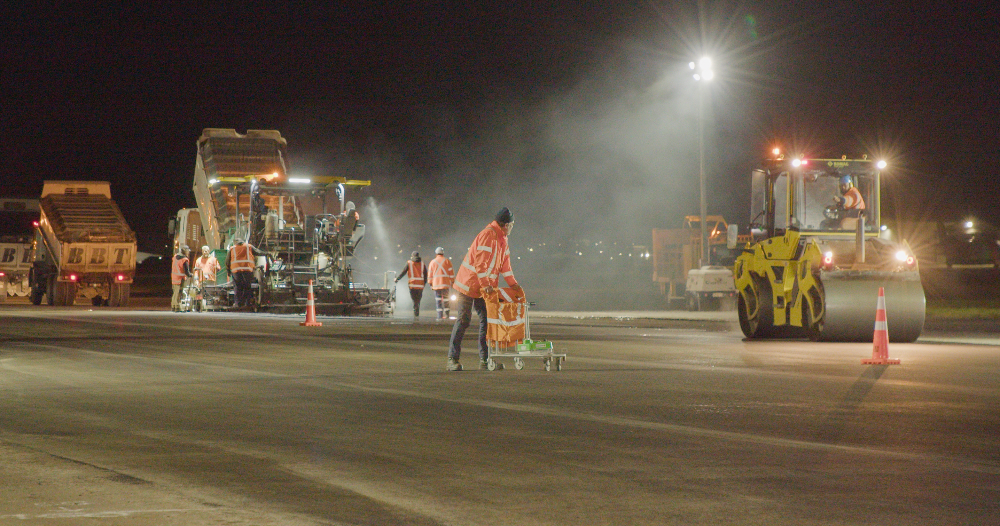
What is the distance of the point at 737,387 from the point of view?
10680mm

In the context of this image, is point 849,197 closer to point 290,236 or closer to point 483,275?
point 483,275

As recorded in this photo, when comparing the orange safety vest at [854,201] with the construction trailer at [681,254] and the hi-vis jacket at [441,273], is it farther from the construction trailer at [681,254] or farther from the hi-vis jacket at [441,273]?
the construction trailer at [681,254]

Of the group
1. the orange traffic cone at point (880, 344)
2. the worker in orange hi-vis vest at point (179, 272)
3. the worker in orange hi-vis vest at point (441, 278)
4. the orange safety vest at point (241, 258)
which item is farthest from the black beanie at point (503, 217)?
the worker in orange hi-vis vest at point (179, 272)

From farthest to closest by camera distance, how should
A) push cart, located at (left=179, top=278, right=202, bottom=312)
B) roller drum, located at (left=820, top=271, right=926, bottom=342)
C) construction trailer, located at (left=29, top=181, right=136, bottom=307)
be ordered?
construction trailer, located at (left=29, top=181, right=136, bottom=307)
push cart, located at (left=179, top=278, right=202, bottom=312)
roller drum, located at (left=820, top=271, right=926, bottom=342)

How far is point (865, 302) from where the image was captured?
643 inches

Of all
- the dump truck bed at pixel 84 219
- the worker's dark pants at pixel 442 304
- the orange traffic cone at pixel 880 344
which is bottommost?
the orange traffic cone at pixel 880 344

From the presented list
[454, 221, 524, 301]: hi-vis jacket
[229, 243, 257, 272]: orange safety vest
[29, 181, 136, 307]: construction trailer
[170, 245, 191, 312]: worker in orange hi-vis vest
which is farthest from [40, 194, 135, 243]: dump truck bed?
[454, 221, 524, 301]: hi-vis jacket

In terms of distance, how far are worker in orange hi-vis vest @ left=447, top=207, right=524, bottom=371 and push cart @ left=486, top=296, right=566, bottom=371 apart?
148mm

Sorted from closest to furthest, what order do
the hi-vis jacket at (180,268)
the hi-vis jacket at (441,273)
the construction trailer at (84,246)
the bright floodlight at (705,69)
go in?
1. the hi-vis jacket at (441,273)
2. the bright floodlight at (705,69)
3. the hi-vis jacket at (180,268)
4. the construction trailer at (84,246)

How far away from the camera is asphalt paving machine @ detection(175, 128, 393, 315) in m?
26.2

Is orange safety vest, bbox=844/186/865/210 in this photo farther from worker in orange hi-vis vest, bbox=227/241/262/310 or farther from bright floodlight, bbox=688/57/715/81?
worker in orange hi-vis vest, bbox=227/241/262/310

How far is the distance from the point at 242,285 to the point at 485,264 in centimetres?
1509

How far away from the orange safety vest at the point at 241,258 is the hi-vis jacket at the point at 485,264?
46.6ft

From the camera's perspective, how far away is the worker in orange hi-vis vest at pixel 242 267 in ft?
82.8
